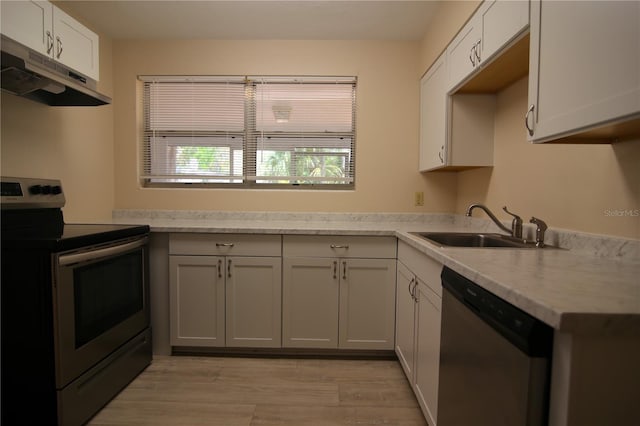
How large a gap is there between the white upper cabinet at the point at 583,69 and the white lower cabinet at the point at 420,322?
2.25 feet

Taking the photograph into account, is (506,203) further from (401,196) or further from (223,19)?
(223,19)

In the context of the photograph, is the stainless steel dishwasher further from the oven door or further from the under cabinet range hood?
the under cabinet range hood

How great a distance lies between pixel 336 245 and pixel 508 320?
4.77ft

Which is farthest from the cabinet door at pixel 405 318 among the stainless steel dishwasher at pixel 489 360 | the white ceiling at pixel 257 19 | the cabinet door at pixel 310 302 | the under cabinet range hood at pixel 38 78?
the under cabinet range hood at pixel 38 78

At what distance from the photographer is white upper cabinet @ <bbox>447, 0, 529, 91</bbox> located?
1243 millimetres

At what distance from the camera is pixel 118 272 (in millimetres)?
1846

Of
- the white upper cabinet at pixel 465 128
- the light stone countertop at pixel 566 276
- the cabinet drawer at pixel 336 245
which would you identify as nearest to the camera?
the light stone countertop at pixel 566 276

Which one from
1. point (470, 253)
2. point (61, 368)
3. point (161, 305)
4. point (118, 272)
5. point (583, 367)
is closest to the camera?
point (583, 367)

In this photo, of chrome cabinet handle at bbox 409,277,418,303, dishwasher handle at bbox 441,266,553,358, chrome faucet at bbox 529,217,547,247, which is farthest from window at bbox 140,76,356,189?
Answer: dishwasher handle at bbox 441,266,553,358

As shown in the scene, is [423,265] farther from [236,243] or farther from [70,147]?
[70,147]

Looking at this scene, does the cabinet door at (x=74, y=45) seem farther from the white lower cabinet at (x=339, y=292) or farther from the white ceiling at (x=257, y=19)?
the white lower cabinet at (x=339, y=292)

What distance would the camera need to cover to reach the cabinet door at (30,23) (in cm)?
150

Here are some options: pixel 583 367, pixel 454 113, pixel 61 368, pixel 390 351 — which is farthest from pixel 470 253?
pixel 61 368

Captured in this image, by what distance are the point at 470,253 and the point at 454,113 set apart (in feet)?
3.75
